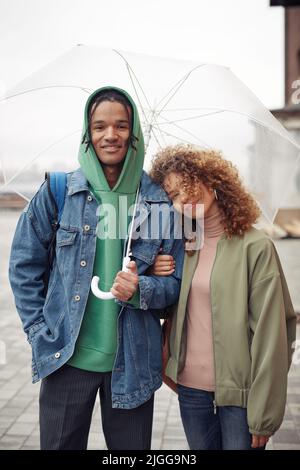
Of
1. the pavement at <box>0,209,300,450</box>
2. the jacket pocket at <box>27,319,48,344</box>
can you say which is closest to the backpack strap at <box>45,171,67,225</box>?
the jacket pocket at <box>27,319,48,344</box>

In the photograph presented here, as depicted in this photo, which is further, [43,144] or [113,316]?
[43,144]

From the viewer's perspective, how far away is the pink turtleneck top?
246 centimetres

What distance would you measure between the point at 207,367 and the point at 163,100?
48.5 inches

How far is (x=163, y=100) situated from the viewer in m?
2.66

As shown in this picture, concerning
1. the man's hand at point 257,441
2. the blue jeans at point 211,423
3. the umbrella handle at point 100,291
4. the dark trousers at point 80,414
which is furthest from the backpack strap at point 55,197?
the man's hand at point 257,441

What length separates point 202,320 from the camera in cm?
247

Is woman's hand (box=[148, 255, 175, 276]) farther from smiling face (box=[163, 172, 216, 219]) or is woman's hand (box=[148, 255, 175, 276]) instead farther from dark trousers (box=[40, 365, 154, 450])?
dark trousers (box=[40, 365, 154, 450])

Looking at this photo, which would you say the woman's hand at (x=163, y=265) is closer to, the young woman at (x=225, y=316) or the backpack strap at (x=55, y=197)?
the young woman at (x=225, y=316)

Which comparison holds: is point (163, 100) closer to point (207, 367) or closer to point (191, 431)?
point (207, 367)

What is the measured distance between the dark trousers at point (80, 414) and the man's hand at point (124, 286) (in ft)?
1.32

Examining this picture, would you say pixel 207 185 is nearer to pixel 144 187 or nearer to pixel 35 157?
pixel 144 187

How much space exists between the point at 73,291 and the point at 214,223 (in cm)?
68

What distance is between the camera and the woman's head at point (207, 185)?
2.44 m

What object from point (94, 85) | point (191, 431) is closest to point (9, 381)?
point (191, 431)
